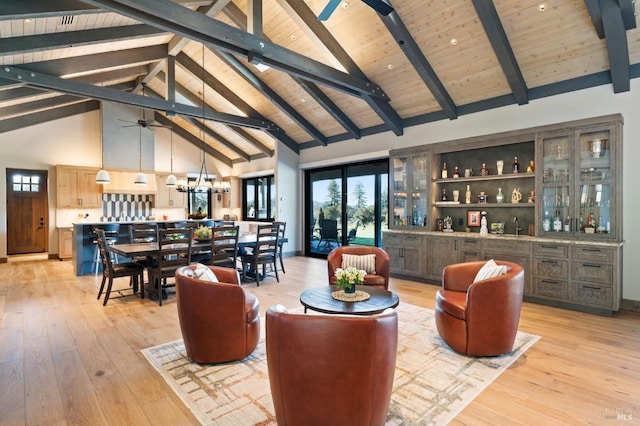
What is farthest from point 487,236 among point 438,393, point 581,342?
point 438,393

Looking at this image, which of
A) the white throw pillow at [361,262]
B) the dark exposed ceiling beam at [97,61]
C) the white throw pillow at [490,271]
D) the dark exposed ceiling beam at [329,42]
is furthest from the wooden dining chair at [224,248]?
the dark exposed ceiling beam at [97,61]

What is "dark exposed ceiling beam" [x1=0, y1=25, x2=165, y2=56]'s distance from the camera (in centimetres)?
426

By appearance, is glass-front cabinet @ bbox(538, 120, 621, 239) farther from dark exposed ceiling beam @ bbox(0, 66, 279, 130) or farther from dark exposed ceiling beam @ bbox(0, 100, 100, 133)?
dark exposed ceiling beam @ bbox(0, 100, 100, 133)

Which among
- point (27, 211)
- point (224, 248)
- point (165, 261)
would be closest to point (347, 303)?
point (224, 248)

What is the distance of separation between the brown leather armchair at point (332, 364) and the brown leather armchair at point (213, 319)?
109cm

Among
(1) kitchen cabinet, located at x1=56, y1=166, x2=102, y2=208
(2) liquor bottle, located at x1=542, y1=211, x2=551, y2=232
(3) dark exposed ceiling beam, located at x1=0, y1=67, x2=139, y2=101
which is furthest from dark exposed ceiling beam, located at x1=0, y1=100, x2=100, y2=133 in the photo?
(2) liquor bottle, located at x1=542, y1=211, x2=551, y2=232

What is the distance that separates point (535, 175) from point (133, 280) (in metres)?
6.45

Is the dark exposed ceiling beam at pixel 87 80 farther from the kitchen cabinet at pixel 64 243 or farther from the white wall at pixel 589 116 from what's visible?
the white wall at pixel 589 116

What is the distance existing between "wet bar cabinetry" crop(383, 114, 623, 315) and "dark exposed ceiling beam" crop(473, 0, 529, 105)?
2.09 ft

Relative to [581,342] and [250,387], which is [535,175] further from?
[250,387]

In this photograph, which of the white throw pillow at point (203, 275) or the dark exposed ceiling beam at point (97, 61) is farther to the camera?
the dark exposed ceiling beam at point (97, 61)

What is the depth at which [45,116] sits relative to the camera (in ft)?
28.7

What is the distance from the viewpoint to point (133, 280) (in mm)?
5391

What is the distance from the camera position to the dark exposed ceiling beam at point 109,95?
17.4ft
